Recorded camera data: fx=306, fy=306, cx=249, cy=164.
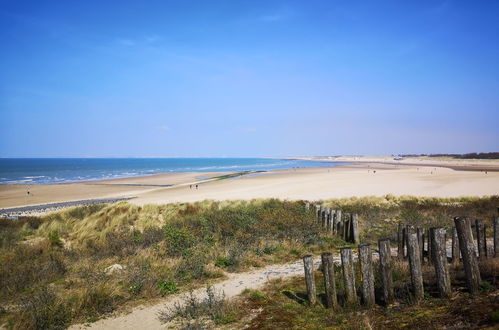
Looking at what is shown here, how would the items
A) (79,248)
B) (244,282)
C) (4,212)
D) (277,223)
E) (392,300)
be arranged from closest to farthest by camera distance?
(392,300) < (244,282) < (79,248) < (277,223) < (4,212)

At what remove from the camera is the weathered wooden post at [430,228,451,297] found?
5.78 meters

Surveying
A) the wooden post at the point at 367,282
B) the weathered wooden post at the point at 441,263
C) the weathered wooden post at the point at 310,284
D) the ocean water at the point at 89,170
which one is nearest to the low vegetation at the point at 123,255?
the weathered wooden post at the point at 310,284

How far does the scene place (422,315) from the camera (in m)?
5.22

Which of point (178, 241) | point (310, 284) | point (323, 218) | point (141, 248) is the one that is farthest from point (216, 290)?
point (323, 218)

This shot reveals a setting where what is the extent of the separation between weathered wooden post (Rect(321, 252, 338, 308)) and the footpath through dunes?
2411mm

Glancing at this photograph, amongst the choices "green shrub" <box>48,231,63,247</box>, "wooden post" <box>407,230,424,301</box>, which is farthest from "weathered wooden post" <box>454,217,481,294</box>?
"green shrub" <box>48,231,63,247</box>

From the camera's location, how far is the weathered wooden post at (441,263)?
19.0 ft

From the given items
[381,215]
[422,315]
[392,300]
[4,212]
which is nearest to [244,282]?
[392,300]

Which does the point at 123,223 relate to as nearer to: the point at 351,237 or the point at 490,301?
the point at 351,237

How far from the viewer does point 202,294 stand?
26.0 feet

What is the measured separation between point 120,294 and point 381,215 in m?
13.7

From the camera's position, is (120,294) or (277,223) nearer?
(120,294)

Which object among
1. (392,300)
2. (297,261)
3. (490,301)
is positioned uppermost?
(490,301)

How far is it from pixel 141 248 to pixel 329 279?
8.41 meters
